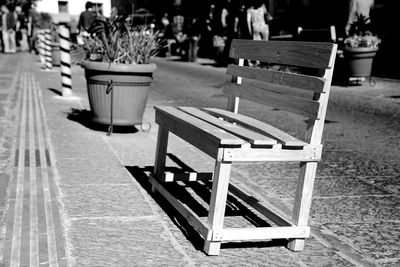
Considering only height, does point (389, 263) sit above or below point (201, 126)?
below

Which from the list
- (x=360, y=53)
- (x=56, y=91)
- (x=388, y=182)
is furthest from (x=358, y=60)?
(x=388, y=182)

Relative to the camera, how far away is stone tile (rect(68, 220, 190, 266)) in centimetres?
292

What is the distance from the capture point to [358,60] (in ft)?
42.7

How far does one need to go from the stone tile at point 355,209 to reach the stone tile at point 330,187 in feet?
0.48

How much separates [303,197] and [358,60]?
1056 cm

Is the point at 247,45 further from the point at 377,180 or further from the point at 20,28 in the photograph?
the point at 20,28

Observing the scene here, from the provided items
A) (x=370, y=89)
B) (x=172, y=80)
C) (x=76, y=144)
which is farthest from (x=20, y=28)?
(x=76, y=144)

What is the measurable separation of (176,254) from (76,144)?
307cm

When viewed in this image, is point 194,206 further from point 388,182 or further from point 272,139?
point 388,182

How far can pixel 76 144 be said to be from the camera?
5824 millimetres

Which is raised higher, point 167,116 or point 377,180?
point 167,116

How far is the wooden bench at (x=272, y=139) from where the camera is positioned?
117 inches

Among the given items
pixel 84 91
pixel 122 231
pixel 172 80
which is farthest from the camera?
pixel 172 80

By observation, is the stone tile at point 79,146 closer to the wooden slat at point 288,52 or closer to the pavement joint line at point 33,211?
the pavement joint line at point 33,211
